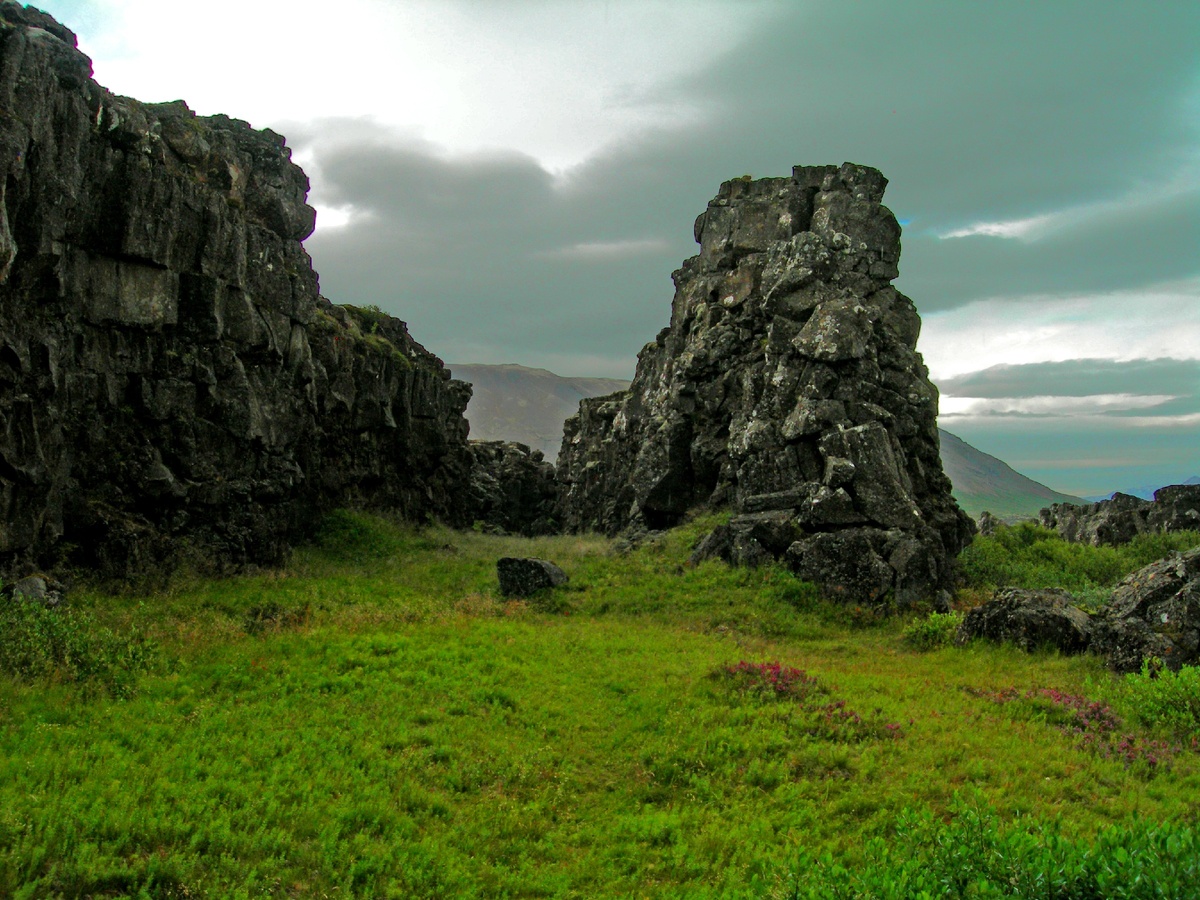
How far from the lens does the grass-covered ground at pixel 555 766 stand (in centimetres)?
805

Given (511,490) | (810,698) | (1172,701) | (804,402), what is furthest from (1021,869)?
(511,490)

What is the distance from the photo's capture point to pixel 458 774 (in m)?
11.9

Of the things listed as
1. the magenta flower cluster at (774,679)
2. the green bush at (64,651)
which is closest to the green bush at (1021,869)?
the magenta flower cluster at (774,679)

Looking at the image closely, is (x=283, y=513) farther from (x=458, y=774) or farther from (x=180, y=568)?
(x=458, y=774)

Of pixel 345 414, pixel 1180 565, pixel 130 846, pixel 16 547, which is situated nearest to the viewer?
pixel 130 846

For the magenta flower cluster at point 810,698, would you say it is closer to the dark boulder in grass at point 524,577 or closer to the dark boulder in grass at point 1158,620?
the dark boulder in grass at point 1158,620

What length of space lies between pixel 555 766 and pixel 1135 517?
53064 millimetres

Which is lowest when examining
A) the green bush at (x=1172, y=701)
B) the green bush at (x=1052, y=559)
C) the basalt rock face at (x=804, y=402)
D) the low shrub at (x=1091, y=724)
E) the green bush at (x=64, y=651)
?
the green bush at (x=1052, y=559)

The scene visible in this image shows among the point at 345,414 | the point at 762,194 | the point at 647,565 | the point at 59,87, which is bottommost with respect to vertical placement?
the point at 647,565

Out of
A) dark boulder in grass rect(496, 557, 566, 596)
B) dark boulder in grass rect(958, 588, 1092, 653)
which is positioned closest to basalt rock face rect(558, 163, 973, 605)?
dark boulder in grass rect(958, 588, 1092, 653)

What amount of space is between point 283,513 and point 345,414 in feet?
37.9

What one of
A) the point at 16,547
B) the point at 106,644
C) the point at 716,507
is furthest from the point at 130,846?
the point at 716,507

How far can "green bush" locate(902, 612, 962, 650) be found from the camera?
899 inches

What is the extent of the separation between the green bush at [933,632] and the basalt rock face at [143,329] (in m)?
26.3
